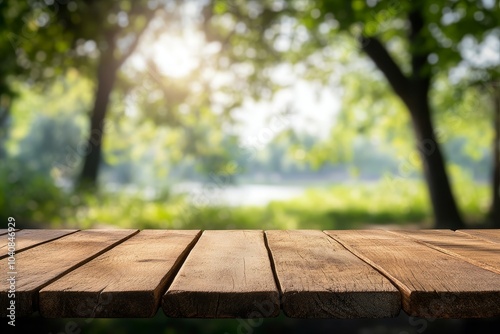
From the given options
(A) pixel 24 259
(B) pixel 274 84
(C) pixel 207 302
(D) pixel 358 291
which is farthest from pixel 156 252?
(B) pixel 274 84

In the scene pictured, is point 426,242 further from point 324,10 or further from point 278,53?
point 278,53

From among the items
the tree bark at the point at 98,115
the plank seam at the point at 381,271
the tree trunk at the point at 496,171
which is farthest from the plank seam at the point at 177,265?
the tree bark at the point at 98,115

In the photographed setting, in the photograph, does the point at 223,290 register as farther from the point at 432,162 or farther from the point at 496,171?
the point at 496,171

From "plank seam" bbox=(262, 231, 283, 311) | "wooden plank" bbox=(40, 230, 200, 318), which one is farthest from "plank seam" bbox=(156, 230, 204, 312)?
"plank seam" bbox=(262, 231, 283, 311)

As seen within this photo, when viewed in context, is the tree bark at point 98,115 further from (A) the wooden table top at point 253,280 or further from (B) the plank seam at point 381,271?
(B) the plank seam at point 381,271

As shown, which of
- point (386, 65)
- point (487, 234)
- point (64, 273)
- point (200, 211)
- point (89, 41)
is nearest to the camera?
point (64, 273)

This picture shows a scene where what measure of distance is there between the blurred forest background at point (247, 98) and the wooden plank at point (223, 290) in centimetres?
457

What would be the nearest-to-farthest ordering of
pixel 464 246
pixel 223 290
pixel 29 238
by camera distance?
pixel 223 290 → pixel 464 246 → pixel 29 238

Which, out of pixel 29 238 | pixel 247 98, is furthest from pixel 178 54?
pixel 29 238

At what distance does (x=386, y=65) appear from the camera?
26.6ft

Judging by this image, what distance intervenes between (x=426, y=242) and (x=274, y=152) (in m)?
39.4

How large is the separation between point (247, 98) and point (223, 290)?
12.4m

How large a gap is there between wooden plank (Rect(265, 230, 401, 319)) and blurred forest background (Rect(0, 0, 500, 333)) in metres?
4.53

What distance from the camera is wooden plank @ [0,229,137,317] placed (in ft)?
3.90
